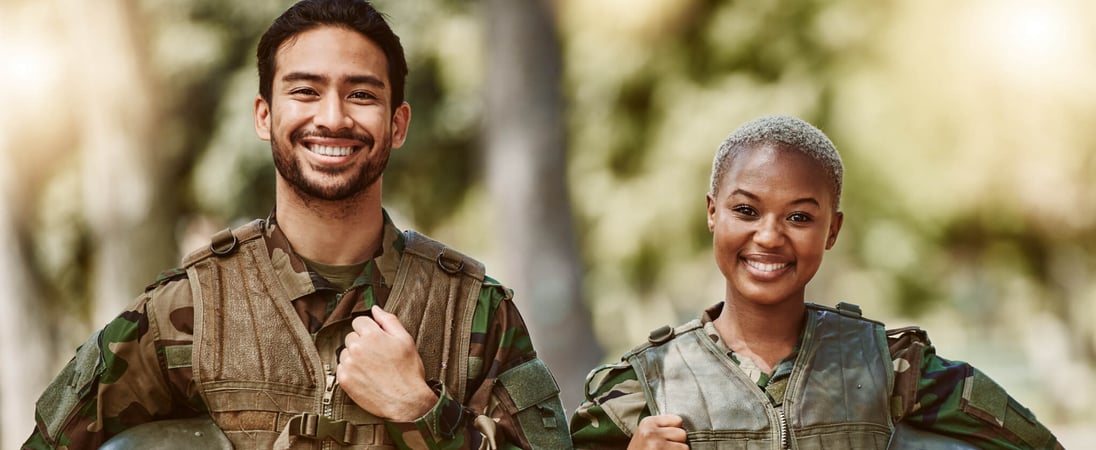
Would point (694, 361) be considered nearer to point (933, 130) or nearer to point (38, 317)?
point (933, 130)

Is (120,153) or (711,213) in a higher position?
(120,153)

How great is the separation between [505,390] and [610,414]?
0.31 m

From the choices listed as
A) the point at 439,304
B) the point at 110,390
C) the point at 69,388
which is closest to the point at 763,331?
the point at 439,304

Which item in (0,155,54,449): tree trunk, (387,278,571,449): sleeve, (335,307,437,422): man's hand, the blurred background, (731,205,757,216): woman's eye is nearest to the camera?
(335,307,437,422): man's hand

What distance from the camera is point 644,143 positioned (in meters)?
13.3

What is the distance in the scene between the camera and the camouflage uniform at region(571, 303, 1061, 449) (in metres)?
3.65

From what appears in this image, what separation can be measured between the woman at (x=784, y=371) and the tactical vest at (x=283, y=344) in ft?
1.51

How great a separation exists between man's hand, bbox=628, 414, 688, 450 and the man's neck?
2.90ft

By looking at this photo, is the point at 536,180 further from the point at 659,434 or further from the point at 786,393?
the point at 659,434

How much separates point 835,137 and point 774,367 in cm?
890

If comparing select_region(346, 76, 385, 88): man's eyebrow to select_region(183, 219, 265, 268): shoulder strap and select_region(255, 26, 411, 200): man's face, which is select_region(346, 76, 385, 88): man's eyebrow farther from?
select_region(183, 219, 265, 268): shoulder strap

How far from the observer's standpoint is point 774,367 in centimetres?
374

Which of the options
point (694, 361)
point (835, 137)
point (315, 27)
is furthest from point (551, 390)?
point (835, 137)

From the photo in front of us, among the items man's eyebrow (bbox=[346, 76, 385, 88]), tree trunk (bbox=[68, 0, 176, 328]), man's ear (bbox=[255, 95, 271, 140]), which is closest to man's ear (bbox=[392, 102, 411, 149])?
man's eyebrow (bbox=[346, 76, 385, 88])
